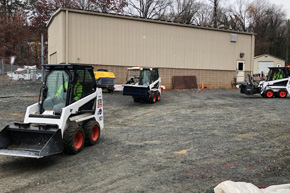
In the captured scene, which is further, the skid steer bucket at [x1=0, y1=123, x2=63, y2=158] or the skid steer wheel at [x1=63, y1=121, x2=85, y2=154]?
the skid steer wheel at [x1=63, y1=121, x2=85, y2=154]

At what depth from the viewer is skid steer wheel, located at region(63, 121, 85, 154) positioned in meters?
6.59

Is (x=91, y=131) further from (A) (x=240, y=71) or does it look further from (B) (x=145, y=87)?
(A) (x=240, y=71)

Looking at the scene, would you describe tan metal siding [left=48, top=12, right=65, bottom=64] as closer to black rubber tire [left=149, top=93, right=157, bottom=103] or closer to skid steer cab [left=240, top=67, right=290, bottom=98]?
black rubber tire [left=149, top=93, right=157, bottom=103]

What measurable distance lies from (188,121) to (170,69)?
1386cm

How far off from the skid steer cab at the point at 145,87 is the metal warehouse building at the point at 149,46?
550 cm

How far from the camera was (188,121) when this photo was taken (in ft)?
37.7

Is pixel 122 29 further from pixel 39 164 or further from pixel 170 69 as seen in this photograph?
pixel 39 164

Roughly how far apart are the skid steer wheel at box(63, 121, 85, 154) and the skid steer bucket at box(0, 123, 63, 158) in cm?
36

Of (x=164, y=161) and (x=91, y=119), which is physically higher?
(x=91, y=119)

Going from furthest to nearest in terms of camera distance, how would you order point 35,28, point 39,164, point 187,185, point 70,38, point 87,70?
1. point 35,28
2. point 70,38
3. point 87,70
4. point 39,164
5. point 187,185

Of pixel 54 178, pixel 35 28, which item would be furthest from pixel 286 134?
pixel 35 28

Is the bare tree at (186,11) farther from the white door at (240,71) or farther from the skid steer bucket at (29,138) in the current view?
the skid steer bucket at (29,138)

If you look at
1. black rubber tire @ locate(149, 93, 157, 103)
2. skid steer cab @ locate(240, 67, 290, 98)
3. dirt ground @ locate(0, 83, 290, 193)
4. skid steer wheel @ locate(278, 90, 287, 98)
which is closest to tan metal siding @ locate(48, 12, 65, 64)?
black rubber tire @ locate(149, 93, 157, 103)

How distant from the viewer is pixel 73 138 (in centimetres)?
667
